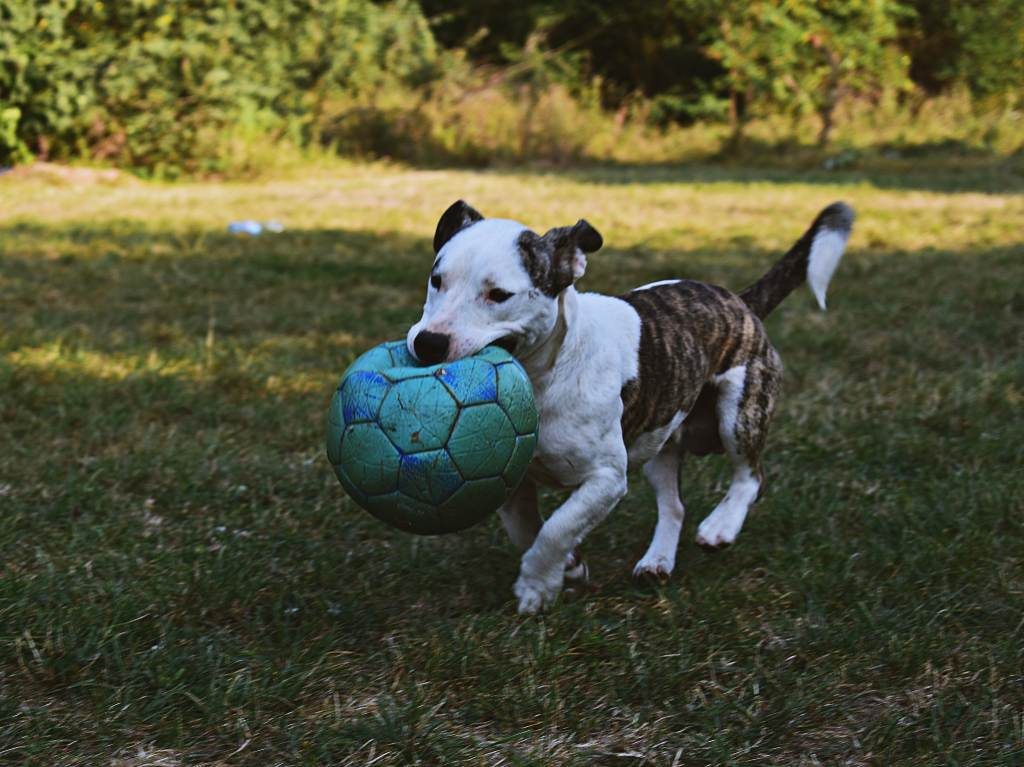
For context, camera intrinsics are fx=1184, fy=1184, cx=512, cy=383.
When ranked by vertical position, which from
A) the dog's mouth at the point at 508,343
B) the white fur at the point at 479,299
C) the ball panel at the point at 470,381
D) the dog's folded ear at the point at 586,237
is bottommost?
the ball panel at the point at 470,381

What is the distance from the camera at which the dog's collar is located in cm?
321

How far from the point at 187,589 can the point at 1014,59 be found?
1881cm

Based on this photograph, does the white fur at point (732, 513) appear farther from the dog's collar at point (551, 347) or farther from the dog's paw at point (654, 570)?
the dog's collar at point (551, 347)

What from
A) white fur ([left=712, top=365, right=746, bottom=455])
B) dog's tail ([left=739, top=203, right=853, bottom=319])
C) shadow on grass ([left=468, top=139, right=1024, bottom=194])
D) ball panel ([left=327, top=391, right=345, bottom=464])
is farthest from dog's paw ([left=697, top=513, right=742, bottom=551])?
shadow on grass ([left=468, top=139, right=1024, bottom=194])

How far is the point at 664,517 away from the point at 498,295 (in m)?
1.09

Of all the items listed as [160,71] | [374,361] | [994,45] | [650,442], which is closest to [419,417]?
[374,361]

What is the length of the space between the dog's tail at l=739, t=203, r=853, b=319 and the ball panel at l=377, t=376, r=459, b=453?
176 cm

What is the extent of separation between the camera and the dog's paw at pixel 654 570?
11.6 ft

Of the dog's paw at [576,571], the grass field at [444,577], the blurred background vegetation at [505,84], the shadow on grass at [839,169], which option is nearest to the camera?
the grass field at [444,577]

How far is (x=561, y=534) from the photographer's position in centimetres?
321

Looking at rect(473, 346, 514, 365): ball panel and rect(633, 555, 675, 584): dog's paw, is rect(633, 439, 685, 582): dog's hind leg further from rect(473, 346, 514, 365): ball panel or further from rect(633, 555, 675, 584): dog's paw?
rect(473, 346, 514, 365): ball panel

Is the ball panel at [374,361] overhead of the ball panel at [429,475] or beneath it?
overhead

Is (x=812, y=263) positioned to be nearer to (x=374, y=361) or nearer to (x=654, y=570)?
(x=654, y=570)

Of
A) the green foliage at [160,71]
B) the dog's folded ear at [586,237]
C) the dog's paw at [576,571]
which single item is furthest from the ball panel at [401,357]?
the green foliage at [160,71]
